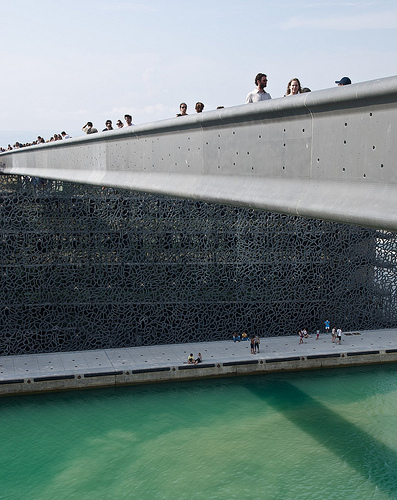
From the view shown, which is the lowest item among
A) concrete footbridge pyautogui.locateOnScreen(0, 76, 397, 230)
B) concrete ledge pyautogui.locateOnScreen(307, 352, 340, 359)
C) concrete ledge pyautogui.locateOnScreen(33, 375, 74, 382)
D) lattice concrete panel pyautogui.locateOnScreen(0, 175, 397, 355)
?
concrete ledge pyautogui.locateOnScreen(307, 352, 340, 359)

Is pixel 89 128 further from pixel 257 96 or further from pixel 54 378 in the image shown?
pixel 54 378

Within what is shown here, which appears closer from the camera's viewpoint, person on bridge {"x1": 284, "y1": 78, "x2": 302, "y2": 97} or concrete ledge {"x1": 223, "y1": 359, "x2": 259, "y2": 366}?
person on bridge {"x1": 284, "y1": 78, "x2": 302, "y2": 97}

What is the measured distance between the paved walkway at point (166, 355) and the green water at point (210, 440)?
76cm

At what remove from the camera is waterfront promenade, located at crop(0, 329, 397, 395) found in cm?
2067

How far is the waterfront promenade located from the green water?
405mm

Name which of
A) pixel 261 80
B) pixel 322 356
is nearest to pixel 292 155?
pixel 261 80

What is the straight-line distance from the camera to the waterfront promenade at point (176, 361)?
20672 mm

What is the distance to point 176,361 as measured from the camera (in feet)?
72.4

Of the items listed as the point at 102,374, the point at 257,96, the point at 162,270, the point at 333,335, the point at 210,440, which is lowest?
the point at 210,440

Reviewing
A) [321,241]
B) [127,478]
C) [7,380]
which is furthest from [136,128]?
[321,241]

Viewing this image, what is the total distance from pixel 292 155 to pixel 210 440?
1379cm

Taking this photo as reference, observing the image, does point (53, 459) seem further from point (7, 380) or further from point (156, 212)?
point (156, 212)

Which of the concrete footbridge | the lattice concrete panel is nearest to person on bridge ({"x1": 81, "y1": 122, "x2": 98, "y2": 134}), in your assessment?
the concrete footbridge

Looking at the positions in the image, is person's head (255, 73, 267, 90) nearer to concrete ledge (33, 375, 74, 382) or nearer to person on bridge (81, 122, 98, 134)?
person on bridge (81, 122, 98, 134)
